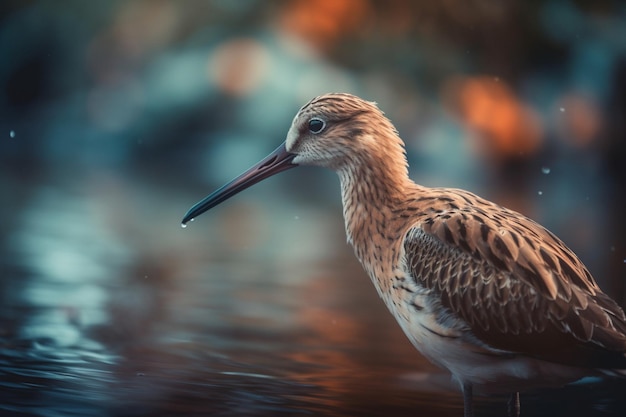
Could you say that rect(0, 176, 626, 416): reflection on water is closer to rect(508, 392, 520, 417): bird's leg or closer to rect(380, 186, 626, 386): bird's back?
rect(508, 392, 520, 417): bird's leg

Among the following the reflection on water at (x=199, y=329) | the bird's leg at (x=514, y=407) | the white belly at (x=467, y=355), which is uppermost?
the reflection on water at (x=199, y=329)

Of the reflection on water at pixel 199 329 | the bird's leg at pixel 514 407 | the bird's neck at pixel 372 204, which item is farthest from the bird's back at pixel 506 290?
the reflection on water at pixel 199 329

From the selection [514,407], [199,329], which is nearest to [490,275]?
[514,407]

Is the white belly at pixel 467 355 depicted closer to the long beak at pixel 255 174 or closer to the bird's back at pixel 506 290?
the bird's back at pixel 506 290

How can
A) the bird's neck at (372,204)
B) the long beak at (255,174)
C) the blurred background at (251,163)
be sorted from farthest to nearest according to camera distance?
the blurred background at (251,163) < the long beak at (255,174) < the bird's neck at (372,204)

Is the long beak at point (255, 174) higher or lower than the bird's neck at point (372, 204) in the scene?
higher

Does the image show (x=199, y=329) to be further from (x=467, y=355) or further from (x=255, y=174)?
(x=467, y=355)

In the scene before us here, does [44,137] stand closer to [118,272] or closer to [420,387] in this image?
[118,272]
